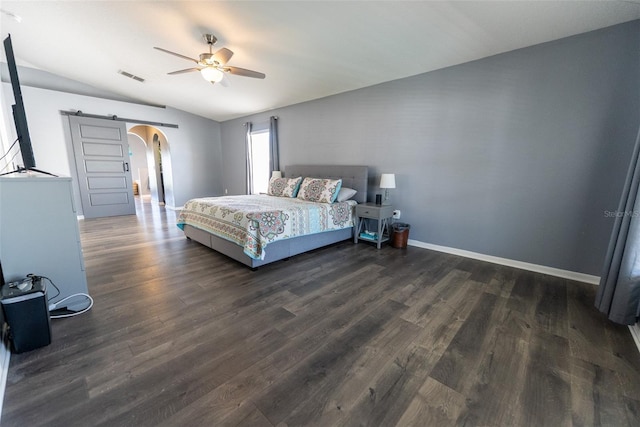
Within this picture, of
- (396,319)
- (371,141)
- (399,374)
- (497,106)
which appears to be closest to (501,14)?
(497,106)

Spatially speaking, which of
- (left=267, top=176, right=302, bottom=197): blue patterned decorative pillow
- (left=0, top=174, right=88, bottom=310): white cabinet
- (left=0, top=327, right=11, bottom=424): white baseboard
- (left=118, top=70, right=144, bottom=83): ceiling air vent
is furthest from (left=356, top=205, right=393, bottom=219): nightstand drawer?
(left=118, top=70, right=144, bottom=83): ceiling air vent

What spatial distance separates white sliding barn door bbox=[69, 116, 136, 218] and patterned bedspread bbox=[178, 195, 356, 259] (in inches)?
134

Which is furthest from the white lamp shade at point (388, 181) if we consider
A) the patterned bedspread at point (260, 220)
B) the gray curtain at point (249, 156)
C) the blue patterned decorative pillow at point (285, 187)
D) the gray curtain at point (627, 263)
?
the gray curtain at point (249, 156)

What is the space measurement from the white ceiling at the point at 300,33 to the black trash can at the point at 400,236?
2.19 meters

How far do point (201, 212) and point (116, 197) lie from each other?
411 cm

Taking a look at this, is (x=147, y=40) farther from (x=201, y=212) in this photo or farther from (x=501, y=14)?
(x=501, y=14)

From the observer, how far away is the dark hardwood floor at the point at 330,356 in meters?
1.20

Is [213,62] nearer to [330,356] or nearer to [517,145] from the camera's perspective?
[330,356]

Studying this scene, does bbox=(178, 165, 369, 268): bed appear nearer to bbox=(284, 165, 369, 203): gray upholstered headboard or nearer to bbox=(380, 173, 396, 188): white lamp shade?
bbox=(284, 165, 369, 203): gray upholstered headboard

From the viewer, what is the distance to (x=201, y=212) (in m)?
3.53

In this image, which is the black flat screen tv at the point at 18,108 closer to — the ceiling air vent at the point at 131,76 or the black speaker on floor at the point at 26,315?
the black speaker on floor at the point at 26,315

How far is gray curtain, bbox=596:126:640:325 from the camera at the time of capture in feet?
5.70

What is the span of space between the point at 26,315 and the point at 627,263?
4.00 m

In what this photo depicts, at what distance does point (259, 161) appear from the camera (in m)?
6.50
